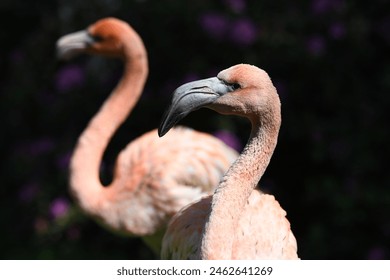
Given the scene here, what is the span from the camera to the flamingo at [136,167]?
4230mm

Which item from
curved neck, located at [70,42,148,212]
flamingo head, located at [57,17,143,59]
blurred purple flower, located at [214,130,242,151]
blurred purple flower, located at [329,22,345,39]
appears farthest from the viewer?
blurred purple flower, located at [329,22,345,39]

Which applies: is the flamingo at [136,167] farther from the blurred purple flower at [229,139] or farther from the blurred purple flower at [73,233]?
the blurred purple flower at [73,233]

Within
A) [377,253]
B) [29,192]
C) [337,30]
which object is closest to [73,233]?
[29,192]

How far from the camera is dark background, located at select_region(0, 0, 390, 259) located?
5438mm

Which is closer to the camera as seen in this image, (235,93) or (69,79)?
(235,93)

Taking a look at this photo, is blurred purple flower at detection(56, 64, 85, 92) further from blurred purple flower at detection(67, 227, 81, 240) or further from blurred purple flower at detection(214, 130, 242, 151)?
blurred purple flower at detection(214, 130, 242, 151)

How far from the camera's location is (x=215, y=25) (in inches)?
225

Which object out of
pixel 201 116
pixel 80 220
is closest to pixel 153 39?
pixel 201 116

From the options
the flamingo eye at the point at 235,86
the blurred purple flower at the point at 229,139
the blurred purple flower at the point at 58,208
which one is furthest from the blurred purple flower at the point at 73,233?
the flamingo eye at the point at 235,86

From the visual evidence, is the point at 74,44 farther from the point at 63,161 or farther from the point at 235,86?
the point at 235,86

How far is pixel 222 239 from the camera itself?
286 cm

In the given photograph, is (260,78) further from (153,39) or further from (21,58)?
(21,58)

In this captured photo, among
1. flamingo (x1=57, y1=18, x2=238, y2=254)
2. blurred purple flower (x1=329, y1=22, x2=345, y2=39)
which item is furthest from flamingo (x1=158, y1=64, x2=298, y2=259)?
blurred purple flower (x1=329, y1=22, x2=345, y2=39)

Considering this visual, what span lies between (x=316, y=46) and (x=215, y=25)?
0.70 meters
